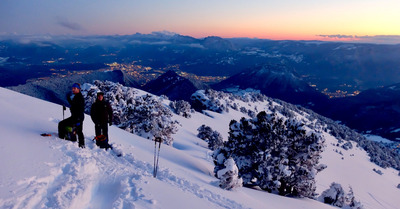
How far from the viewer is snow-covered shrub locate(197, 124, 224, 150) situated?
54.9m

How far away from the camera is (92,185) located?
802 cm

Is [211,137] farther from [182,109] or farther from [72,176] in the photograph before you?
[72,176]

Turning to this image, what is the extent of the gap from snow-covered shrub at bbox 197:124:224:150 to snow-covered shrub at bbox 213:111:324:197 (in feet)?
98.8

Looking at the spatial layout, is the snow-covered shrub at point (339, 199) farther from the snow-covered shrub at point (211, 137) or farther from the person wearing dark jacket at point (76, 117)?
the snow-covered shrub at point (211, 137)

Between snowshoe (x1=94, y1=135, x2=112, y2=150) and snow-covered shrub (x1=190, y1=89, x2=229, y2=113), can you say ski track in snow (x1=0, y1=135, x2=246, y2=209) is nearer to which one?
snowshoe (x1=94, y1=135, x2=112, y2=150)

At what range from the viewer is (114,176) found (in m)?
9.11

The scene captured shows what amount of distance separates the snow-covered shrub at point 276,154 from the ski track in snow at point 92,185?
1169 cm

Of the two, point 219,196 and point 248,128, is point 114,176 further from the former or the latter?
point 248,128

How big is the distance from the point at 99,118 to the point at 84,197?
5758mm

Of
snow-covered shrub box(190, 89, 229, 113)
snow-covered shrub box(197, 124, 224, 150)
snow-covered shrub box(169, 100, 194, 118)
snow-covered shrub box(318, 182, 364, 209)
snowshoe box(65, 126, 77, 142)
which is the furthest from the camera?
snow-covered shrub box(190, 89, 229, 113)

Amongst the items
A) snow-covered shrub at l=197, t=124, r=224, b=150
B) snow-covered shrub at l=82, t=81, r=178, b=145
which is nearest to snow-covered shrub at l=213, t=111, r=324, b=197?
snow-covered shrub at l=82, t=81, r=178, b=145

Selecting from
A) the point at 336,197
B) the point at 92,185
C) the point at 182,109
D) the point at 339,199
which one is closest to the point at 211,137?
the point at 182,109

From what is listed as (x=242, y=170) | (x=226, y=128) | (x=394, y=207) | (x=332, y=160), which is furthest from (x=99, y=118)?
(x=332, y=160)

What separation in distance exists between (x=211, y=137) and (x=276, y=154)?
123ft
